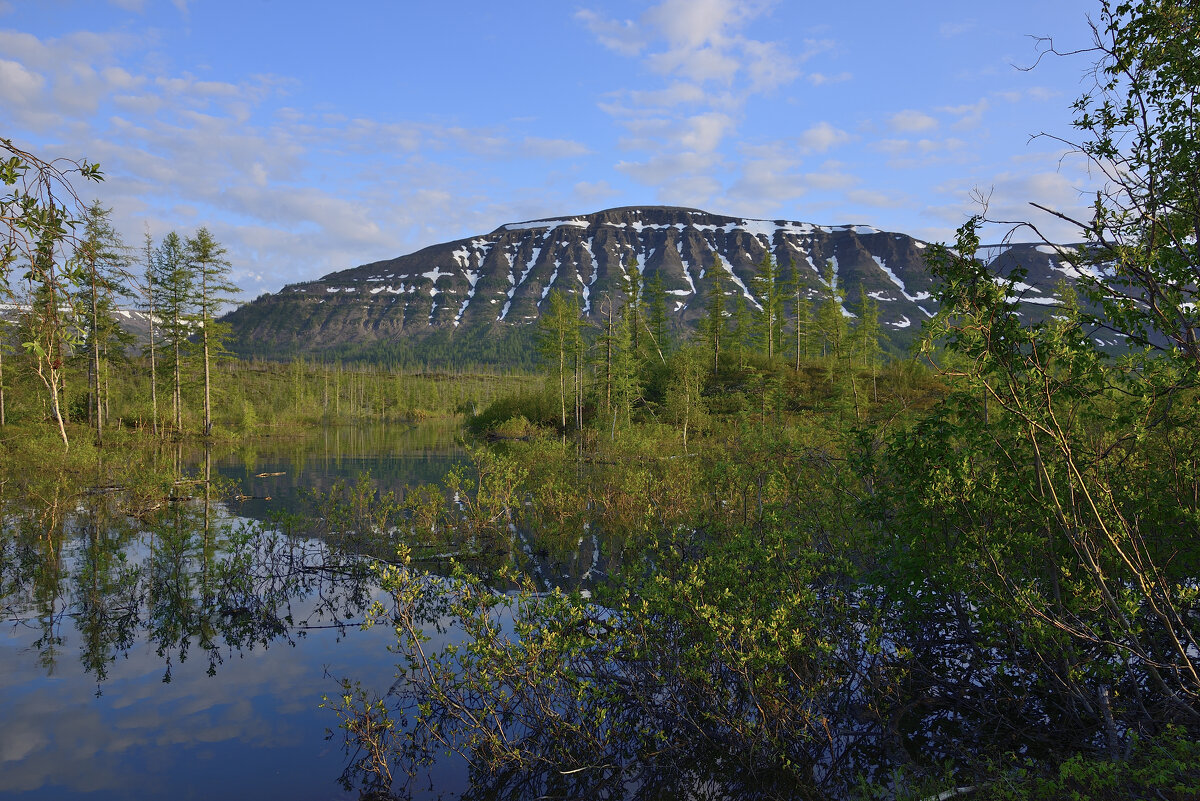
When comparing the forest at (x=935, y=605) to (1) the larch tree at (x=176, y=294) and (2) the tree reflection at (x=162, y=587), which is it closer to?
(2) the tree reflection at (x=162, y=587)

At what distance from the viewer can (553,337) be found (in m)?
45.5

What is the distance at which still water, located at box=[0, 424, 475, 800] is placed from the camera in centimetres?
623

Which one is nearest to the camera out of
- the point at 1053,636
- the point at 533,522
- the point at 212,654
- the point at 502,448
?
the point at 1053,636

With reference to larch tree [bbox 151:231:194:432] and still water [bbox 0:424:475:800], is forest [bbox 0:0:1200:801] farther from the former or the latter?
larch tree [bbox 151:231:194:432]

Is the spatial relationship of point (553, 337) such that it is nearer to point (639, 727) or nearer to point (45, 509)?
point (45, 509)

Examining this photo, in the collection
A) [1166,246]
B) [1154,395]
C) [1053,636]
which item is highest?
[1166,246]

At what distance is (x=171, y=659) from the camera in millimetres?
8555

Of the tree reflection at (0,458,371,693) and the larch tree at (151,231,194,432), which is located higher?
the larch tree at (151,231,194,432)

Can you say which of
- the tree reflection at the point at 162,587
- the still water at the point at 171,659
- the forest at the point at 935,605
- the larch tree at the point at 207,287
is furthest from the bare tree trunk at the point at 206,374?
the forest at the point at 935,605

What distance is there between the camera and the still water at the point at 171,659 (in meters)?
6.23

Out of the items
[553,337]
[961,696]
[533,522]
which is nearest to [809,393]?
[553,337]

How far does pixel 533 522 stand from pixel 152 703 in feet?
27.8

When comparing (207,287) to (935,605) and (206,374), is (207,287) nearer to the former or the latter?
(206,374)

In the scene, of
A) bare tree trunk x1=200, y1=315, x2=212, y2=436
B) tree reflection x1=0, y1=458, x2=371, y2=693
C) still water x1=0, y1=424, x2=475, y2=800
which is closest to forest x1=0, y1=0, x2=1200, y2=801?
still water x1=0, y1=424, x2=475, y2=800
